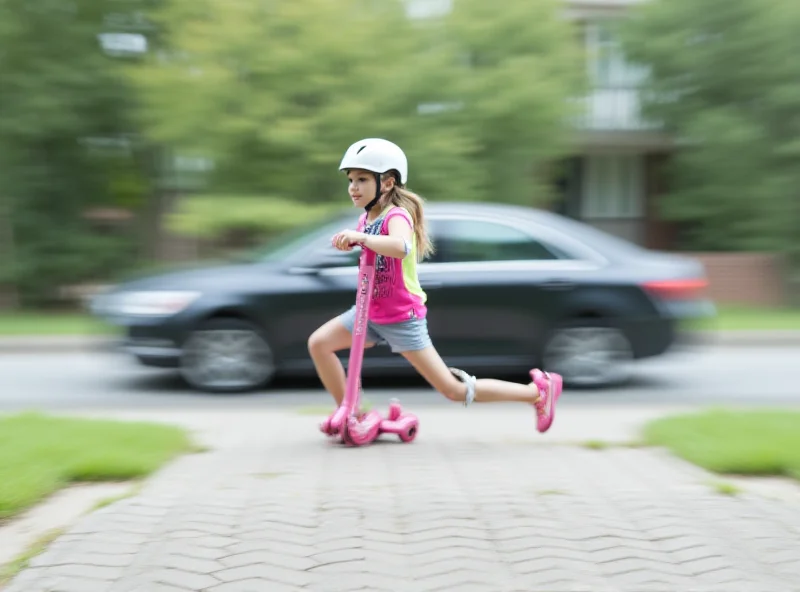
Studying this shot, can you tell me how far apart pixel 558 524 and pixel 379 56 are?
12.6 metres

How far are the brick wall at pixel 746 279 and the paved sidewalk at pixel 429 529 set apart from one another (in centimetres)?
1518

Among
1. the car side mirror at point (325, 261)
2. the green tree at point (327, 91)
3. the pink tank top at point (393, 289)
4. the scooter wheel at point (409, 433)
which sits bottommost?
the scooter wheel at point (409, 433)

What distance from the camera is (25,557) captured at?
12.6 feet

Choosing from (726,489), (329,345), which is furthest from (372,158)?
(726,489)

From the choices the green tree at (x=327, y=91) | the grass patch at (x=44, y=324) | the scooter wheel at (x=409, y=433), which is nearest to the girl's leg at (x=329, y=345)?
the scooter wheel at (x=409, y=433)

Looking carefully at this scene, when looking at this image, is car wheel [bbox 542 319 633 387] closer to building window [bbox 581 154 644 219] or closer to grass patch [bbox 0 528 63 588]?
grass patch [bbox 0 528 63 588]

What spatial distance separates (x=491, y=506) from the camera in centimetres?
456

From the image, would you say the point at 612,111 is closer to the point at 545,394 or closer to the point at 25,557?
the point at 545,394

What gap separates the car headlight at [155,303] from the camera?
8641 millimetres

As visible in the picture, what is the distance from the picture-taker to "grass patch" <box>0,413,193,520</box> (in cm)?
477

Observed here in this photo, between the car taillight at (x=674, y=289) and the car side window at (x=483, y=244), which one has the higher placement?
the car side window at (x=483, y=244)

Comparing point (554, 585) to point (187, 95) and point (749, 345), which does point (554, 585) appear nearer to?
point (749, 345)

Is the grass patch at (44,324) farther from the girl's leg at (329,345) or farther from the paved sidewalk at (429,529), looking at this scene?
the paved sidewalk at (429,529)

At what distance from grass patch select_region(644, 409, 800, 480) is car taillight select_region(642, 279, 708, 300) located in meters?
2.02
